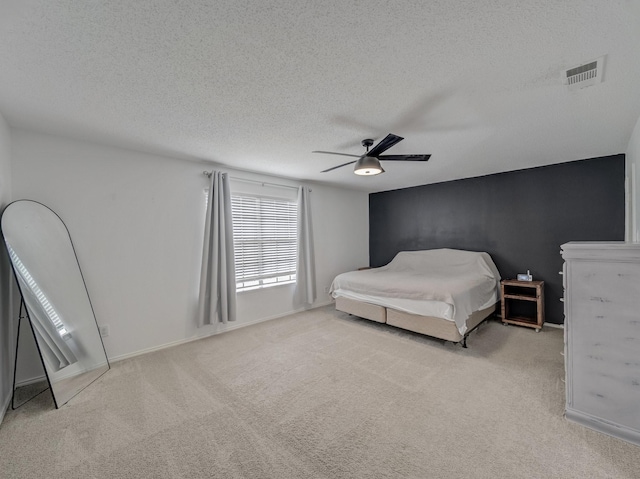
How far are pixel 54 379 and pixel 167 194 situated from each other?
81.9 inches

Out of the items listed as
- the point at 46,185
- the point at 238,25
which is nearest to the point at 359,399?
the point at 238,25

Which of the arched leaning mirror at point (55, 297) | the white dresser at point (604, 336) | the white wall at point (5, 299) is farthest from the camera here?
the arched leaning mirror at point (55, 297)

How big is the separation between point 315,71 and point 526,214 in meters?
4.12

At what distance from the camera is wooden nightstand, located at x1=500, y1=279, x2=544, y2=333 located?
3.67 m

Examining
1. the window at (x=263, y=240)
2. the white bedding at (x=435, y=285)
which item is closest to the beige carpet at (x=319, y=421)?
the white bedding at (x=435, y=285)

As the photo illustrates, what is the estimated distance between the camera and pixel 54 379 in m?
2.19

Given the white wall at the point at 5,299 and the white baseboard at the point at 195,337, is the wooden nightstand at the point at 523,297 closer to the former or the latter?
the white baseboard at the point at 195,337

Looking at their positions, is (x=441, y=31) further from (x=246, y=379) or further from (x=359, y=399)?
(x=246, y=379)

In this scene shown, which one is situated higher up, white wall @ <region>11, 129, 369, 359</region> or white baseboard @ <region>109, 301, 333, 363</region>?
white wall @ <region>11, 129, 369, 359</region>

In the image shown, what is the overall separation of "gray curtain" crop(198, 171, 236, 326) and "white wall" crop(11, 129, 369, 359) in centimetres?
15

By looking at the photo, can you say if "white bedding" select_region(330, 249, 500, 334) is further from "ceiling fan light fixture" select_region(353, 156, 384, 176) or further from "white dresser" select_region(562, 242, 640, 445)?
"ceiling fan light fixture" select_region(353, 156, 384, 176)

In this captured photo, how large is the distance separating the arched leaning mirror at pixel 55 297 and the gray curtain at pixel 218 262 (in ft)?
3.71

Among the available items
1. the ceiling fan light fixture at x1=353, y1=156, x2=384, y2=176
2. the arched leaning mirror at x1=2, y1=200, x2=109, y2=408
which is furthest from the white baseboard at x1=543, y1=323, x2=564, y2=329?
the arched leaning mirror at x1=2, y1=200, x2=109, y2=408

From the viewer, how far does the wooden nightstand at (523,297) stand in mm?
3666
